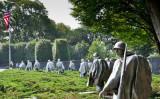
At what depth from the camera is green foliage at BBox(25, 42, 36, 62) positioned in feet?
147

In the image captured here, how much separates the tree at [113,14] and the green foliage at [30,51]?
34315mm

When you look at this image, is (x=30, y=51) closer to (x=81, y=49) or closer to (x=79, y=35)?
(x=81, y=49)

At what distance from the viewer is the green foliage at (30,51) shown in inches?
1763

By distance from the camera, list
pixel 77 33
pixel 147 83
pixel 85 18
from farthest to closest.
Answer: pixel 77 33
pixel 85 18
pixel 147 83

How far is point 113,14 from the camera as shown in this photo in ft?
34.8

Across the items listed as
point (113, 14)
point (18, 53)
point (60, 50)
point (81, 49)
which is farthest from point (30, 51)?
point (113, 14)

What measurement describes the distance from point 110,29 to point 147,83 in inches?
312

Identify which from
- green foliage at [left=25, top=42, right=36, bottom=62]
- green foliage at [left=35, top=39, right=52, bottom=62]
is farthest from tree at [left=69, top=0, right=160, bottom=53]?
green foliage at [left=25, top=42, right=36, bottom=62]

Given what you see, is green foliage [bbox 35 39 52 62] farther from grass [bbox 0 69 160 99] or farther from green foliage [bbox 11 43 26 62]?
grass [bbox 0 69 160 99]

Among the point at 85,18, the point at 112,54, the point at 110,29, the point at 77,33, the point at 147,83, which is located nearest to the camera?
the point at 147,83

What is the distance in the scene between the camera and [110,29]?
37.8 ft

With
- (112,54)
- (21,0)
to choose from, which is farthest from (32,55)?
(112,54)

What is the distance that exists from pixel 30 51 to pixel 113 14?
1463 inches

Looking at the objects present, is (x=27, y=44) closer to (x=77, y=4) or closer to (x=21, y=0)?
(x=21, y=0)
